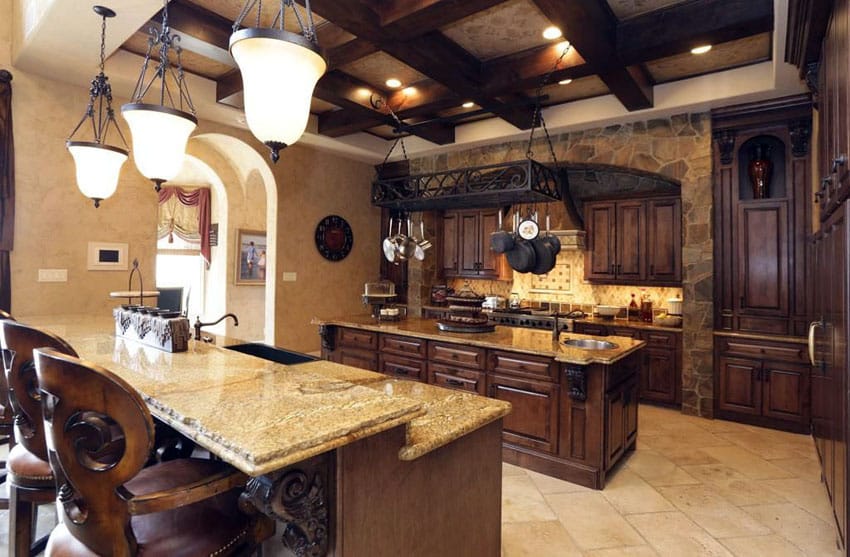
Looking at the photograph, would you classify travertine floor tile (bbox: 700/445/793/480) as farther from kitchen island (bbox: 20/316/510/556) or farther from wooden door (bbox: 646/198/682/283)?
kitchen island (bbox: 20/316/510/556)

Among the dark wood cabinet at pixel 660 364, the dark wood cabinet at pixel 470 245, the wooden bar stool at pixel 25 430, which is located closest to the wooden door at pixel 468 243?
the dark wood cabinet at pixel 470 245

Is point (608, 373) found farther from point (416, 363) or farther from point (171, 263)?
point (171, 263)

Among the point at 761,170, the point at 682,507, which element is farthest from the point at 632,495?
the point at 761,170

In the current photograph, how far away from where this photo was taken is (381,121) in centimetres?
509

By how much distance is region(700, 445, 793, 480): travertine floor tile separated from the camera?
10.3 ft

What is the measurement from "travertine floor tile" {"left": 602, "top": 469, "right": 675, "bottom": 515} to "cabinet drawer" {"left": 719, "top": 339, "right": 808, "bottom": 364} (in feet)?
6.42

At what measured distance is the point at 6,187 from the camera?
12.1 ft

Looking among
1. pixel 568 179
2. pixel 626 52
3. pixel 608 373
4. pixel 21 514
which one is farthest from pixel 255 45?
pixel 568 179

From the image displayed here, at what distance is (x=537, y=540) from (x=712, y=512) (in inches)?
44.5

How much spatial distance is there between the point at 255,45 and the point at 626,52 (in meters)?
3.13

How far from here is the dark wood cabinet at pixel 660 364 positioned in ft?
15.1

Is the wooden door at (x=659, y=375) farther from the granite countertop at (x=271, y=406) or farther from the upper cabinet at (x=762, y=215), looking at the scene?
the granite countertop at (x=271, y=406)

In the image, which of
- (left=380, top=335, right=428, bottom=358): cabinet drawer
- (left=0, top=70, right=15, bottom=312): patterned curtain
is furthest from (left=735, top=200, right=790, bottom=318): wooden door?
(left=0, top=70, right=15, bottom=312): patterned curtain

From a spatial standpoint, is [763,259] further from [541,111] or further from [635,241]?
[541,111]
